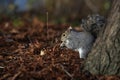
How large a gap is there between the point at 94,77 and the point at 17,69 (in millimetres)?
836

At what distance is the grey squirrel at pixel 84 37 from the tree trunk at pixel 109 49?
344 mm

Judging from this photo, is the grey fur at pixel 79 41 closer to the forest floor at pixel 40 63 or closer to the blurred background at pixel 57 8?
the forest floor at pixel 40 63

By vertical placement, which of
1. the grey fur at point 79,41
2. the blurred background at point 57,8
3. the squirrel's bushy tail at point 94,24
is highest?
the blurred background at point 57,8

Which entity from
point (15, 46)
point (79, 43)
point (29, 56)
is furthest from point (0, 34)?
point (79, 43)

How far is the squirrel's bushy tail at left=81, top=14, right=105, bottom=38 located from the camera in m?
4.61

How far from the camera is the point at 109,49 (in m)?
4.07

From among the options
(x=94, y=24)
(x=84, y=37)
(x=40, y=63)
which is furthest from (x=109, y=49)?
(x=40, y=63)

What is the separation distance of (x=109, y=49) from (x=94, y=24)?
678 mm

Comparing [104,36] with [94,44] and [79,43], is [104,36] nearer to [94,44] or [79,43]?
[94,44]

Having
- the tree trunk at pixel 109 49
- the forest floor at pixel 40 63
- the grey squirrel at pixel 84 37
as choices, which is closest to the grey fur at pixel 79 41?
the grey squirrel at pixel 84 37

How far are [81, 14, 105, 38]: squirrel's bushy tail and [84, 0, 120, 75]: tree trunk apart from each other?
18.1 inches

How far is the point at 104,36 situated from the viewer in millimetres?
4098

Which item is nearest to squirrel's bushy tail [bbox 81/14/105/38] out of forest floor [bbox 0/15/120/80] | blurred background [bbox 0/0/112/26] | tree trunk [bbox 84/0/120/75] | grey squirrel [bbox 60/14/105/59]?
grey squirrel [bbox 60/14/105/59]

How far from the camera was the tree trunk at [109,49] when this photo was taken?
4024mm
